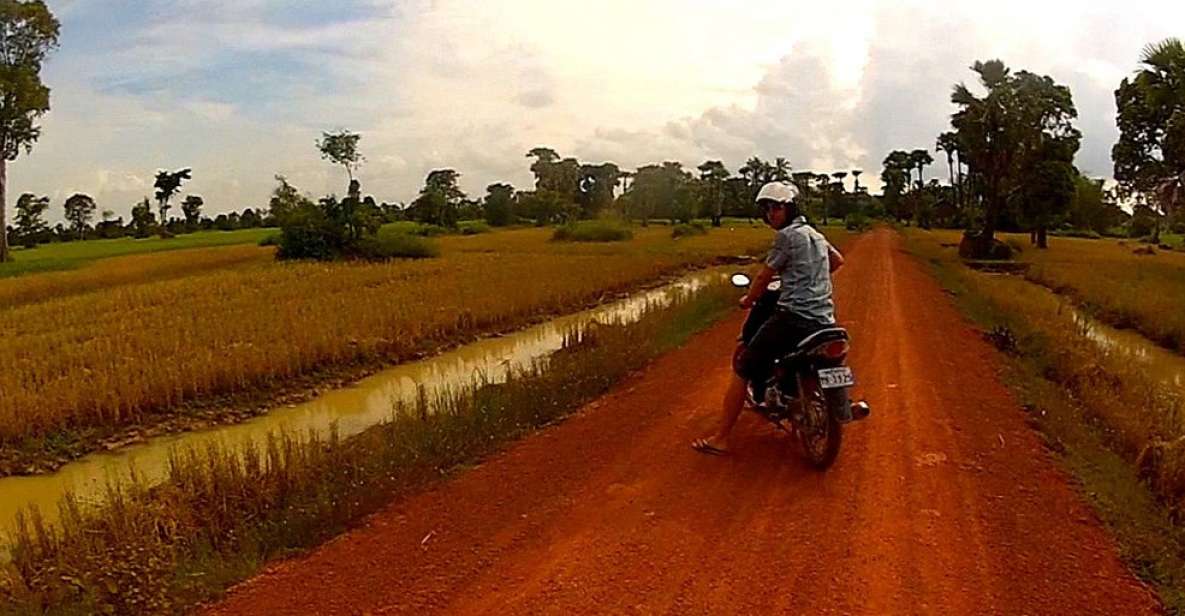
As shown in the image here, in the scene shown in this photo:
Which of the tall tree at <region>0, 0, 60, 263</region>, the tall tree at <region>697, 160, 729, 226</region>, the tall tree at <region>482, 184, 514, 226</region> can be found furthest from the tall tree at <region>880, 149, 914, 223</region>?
the tall tree at <region>0, 0, 60, 263</region>

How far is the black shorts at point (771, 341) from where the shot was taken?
20.4 feet

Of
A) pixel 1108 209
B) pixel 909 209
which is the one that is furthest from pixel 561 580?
pixel 909 209

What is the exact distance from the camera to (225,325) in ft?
51.9

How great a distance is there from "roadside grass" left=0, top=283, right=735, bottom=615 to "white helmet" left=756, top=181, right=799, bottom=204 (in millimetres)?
3009

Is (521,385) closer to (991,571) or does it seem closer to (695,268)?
(991,571)

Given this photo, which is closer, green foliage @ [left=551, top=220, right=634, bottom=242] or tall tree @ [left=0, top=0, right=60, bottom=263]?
tall tree @ [left=0, top=0, right=60, bottom=263]

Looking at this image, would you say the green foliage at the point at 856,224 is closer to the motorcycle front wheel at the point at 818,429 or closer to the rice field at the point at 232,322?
the rice field at the point at 232,322

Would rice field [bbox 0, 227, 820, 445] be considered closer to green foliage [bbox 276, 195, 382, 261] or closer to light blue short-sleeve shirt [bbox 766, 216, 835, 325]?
green foliage [bbox 276, 195, 382, 261]

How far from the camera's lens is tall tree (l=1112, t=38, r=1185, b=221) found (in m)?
25.9

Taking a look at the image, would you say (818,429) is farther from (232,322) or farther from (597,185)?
(597,185)

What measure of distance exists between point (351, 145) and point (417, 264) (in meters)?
19.3

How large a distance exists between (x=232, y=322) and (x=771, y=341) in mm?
12633

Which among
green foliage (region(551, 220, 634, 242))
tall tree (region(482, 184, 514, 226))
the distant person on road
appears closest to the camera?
the distant person on road

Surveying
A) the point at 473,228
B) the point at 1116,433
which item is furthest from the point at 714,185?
the point at 1116,433
